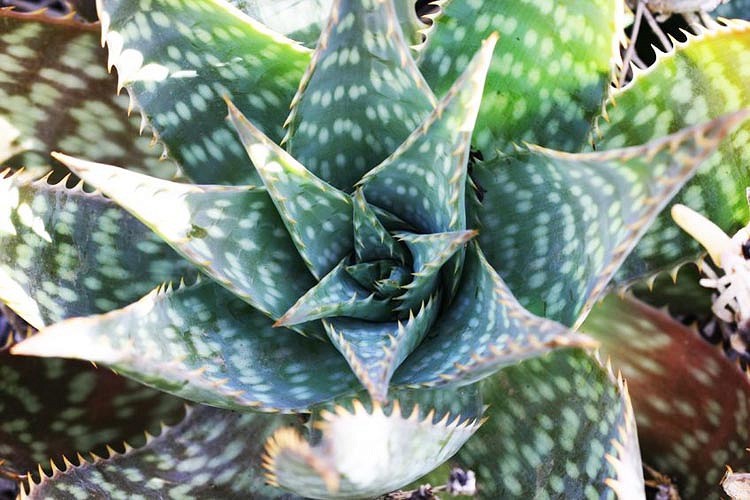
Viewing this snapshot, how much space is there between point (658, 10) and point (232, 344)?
2.44ft

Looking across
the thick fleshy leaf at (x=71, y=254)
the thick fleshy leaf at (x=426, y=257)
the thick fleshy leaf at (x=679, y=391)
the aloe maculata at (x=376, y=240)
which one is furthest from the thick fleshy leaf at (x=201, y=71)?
the thick fleshy leaf at (x=679, y=391)

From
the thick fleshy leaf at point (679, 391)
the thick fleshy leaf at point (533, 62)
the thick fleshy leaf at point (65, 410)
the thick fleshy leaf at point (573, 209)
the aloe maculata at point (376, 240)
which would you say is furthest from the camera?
the thick fleshy leaf at point (65, 410)

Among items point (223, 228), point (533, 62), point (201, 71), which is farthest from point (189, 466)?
point (533, 62)

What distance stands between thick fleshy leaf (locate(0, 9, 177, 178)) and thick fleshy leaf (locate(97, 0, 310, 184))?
15cm

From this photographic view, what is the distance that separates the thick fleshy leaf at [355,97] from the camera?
0.73 m

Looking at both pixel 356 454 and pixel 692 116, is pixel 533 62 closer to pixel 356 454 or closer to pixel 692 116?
pixel 692 116

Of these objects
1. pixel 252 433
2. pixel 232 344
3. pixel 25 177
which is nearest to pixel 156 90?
pixel 25 177

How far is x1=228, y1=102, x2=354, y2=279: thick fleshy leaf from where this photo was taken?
0.72 metres

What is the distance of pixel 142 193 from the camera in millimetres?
708

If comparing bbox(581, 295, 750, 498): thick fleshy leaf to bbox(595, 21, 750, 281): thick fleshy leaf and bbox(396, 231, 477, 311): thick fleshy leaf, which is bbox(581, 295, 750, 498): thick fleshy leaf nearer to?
bbox(595, 21, 750, 281): thick fleshy leaf

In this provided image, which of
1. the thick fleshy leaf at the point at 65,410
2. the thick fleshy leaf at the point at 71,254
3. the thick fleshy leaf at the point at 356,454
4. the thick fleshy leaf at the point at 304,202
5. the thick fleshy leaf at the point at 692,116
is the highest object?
the thick fleshy leaf at the point at 692,116

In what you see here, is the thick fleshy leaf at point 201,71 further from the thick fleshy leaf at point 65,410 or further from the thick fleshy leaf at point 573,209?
the thick fleshy leaf at point 65,410

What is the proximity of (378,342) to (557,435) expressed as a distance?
0.22 m

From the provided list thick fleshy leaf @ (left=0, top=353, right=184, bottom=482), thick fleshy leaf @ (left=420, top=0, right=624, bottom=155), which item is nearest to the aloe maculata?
thick fleshy leaf @ (left=420, top=0, right=624, bottom=155)
